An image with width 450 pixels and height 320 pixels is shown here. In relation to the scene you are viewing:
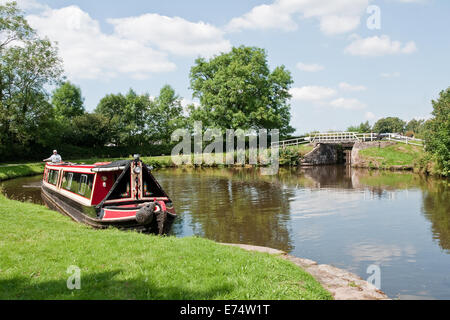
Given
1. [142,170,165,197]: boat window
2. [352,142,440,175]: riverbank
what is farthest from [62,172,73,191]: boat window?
[352,142,440,175]: riverbank

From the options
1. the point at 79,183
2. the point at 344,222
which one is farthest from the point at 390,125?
the point at 79,183

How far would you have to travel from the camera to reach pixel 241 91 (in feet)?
151

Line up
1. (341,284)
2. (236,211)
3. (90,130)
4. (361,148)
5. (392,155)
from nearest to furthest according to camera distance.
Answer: (341,284) < (236,211) < (392,155) < (361,148) < (90,130)

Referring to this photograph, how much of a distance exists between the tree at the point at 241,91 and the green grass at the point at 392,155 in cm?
1377

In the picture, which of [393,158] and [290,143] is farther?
[290,143]

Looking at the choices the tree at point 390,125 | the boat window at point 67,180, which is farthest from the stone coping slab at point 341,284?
the tree at point 390,125

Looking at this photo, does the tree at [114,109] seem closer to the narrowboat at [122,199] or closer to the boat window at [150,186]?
the narrowboat at [122,199]

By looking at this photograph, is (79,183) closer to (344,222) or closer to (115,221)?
(115,221)

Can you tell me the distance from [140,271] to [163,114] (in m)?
53.2

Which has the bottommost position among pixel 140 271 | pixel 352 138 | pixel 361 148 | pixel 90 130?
pixel 140 271

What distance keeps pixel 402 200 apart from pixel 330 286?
1441cm

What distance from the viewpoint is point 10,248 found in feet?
23.1

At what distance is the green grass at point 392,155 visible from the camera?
34.5 metres
